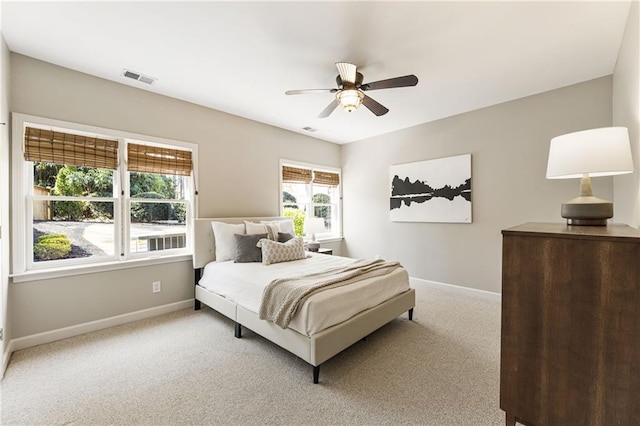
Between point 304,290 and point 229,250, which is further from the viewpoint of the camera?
point 229,250

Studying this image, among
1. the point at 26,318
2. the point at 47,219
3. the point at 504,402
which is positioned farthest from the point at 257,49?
the point at 26,318

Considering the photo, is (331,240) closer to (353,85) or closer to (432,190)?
(432,190)

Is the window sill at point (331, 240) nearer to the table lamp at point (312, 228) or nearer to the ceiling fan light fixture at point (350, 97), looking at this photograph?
the table lamp at point (312, 228)

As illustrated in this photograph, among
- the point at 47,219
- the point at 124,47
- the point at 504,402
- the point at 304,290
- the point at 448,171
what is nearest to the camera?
the point at 504,402

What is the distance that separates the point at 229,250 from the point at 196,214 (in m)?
0.71

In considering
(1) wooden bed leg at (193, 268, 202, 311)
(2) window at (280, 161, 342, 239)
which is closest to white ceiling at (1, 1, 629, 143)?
(2) window at (280, 161, 342, 239)

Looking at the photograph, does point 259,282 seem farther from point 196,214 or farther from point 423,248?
point 423,248

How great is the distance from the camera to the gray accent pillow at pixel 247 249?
10.8 feet

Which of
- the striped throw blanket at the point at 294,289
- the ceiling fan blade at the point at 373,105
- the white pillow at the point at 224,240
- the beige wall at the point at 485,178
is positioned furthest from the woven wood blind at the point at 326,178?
the striped throw blanket at the point at 294,289

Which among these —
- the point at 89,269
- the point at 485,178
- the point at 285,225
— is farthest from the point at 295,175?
the point at 89,269

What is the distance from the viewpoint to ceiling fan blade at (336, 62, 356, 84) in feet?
7.39

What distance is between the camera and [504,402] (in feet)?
4.25

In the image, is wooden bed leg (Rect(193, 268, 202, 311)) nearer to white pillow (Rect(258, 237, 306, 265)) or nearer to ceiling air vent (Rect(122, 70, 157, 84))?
white pillow (Rect(258, 237, 306, 265))

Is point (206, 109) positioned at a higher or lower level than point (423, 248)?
higher
